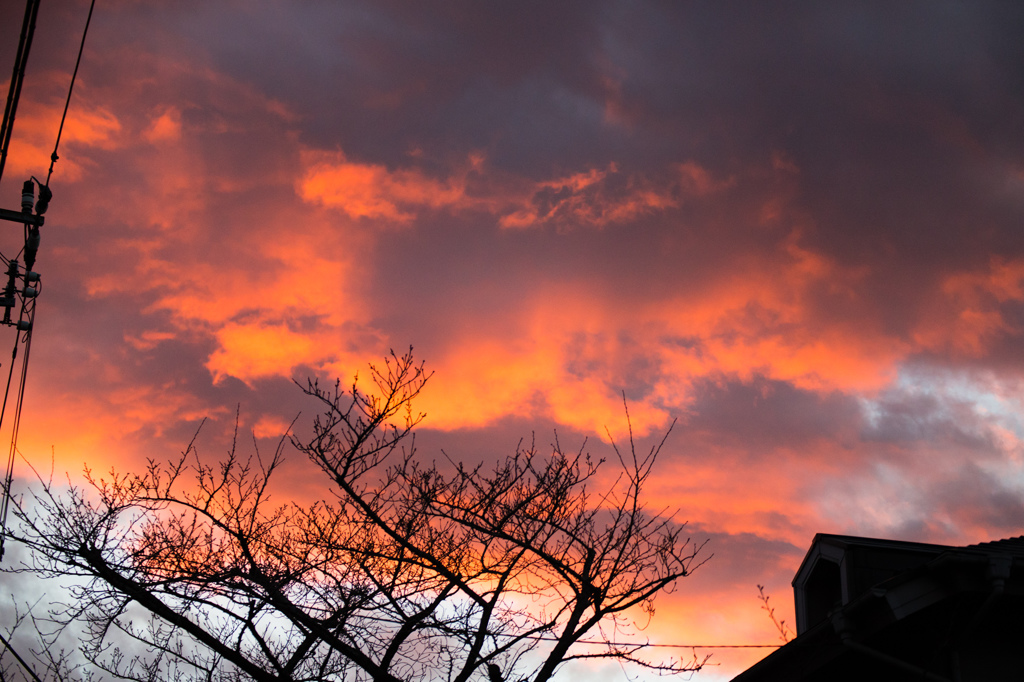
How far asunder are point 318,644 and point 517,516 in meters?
3.90

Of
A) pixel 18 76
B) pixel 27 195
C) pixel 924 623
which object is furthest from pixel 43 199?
pixel 924 623

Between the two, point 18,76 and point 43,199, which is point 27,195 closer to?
point 43,199

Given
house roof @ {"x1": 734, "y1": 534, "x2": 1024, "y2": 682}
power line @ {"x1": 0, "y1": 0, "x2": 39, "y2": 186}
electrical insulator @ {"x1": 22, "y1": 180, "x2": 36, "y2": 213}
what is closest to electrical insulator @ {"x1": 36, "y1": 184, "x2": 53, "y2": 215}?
electrical insulator @ {"x1": 22, "y1": 180, "x2": 36, "y2": 213}

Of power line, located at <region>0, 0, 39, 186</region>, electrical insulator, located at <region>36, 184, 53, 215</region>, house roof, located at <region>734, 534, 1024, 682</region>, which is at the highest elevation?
electrical insulator, located at <region>36, 184, 53, 215</region>

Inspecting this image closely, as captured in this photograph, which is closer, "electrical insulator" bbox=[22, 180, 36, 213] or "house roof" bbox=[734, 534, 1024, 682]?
"house roof" bbox=[734, 534, 1024, 682]

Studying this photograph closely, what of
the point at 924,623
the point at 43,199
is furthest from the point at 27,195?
the point at 924,623

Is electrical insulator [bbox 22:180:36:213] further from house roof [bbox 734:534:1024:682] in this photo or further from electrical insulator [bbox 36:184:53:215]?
house roof [bbox 734:534:1024:682]

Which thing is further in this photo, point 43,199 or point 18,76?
point 43,199

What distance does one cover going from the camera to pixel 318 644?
12008 mm

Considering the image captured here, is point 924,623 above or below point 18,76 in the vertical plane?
below

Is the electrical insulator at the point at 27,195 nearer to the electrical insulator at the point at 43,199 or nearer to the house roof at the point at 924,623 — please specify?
the electrical insulator at the point at 43,199

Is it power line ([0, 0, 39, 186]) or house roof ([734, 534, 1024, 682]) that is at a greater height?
power line ([0, 0, 39, 186])

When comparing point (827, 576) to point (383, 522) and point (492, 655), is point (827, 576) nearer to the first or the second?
point (492, 655)

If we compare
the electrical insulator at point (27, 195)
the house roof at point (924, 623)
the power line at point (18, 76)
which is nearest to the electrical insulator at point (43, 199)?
→ the electrical insulator at point (27, 195)
